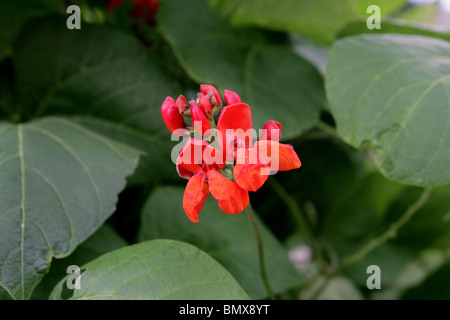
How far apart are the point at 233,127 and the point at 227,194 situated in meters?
0.08

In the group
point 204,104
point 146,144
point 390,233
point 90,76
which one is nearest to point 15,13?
point 90,76

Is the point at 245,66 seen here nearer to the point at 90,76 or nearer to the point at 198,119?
the point at 90,76

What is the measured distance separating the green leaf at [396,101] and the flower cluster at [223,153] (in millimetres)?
169

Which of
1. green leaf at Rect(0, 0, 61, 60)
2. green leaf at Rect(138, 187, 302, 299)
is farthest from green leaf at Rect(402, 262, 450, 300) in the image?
green leaf at Rect(0, 0, 61, 60)

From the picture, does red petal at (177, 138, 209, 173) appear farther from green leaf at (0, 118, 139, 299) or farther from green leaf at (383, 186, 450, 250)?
green leaf at (383, 186, 450, 250)

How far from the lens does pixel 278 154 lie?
39 cm

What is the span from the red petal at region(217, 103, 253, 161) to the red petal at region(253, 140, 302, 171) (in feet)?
0.08

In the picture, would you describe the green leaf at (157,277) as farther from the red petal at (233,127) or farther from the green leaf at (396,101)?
the green leaf at (396,101)

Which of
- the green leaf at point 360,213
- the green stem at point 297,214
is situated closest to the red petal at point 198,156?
the green stem at point 297,214

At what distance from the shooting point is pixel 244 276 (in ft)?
2.04

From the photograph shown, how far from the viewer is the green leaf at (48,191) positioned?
1.42ft

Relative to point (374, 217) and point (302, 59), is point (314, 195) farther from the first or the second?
point (302, 59)

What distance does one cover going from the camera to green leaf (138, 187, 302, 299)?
0.64m
